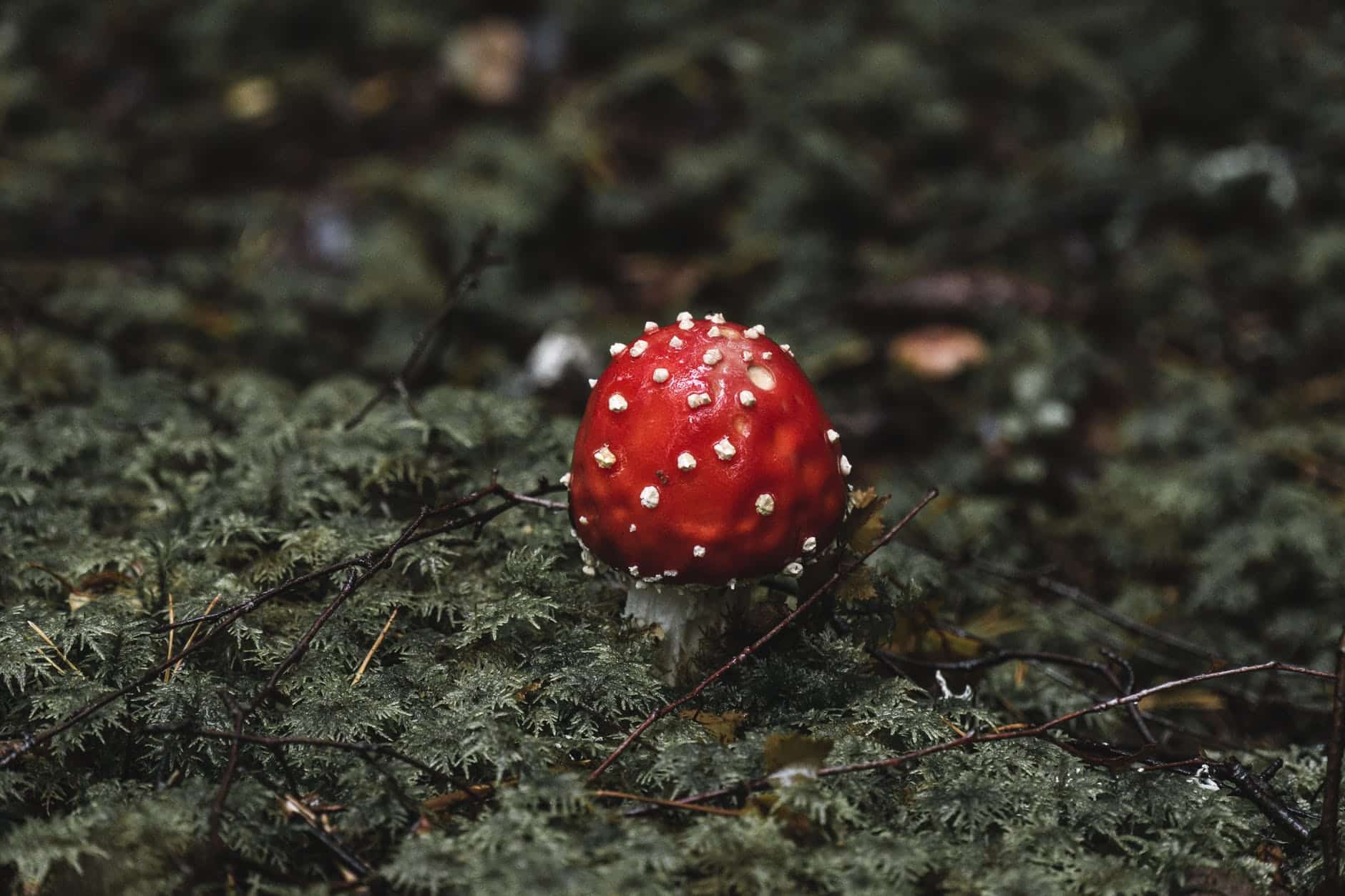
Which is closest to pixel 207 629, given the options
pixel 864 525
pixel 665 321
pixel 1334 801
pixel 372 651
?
pixel 372 651

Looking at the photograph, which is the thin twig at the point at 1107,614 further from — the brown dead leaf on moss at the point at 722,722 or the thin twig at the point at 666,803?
the thin twig at the point at 666,803

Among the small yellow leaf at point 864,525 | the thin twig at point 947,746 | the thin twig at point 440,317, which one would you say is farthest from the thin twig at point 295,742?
the thin twig at point 440,317

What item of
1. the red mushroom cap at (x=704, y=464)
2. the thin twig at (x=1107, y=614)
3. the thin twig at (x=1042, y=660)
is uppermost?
the red mushroom cap at (x=704, y=464)

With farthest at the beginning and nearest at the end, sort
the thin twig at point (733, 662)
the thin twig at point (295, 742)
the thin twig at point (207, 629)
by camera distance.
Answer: the thin twig at point (733, 662) < the thin twig at point (207, 629) < the thin twig at point (295, 742)

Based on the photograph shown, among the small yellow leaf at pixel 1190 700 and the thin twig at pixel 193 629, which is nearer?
the thin twig at pixel 193 629

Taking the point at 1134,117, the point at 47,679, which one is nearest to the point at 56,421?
the point at 47,679

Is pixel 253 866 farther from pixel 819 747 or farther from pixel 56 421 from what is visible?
pixel 56 421

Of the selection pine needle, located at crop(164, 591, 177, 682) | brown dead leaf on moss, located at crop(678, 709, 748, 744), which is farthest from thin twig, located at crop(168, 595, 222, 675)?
brown dead leaf on moss, located at crop(678, 709, 748, 744)

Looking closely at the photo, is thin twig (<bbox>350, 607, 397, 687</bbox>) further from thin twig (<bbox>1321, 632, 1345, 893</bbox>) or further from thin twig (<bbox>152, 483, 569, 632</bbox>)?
thin twig (<bbox>1321, 632, 1345, 893</bbox>)
